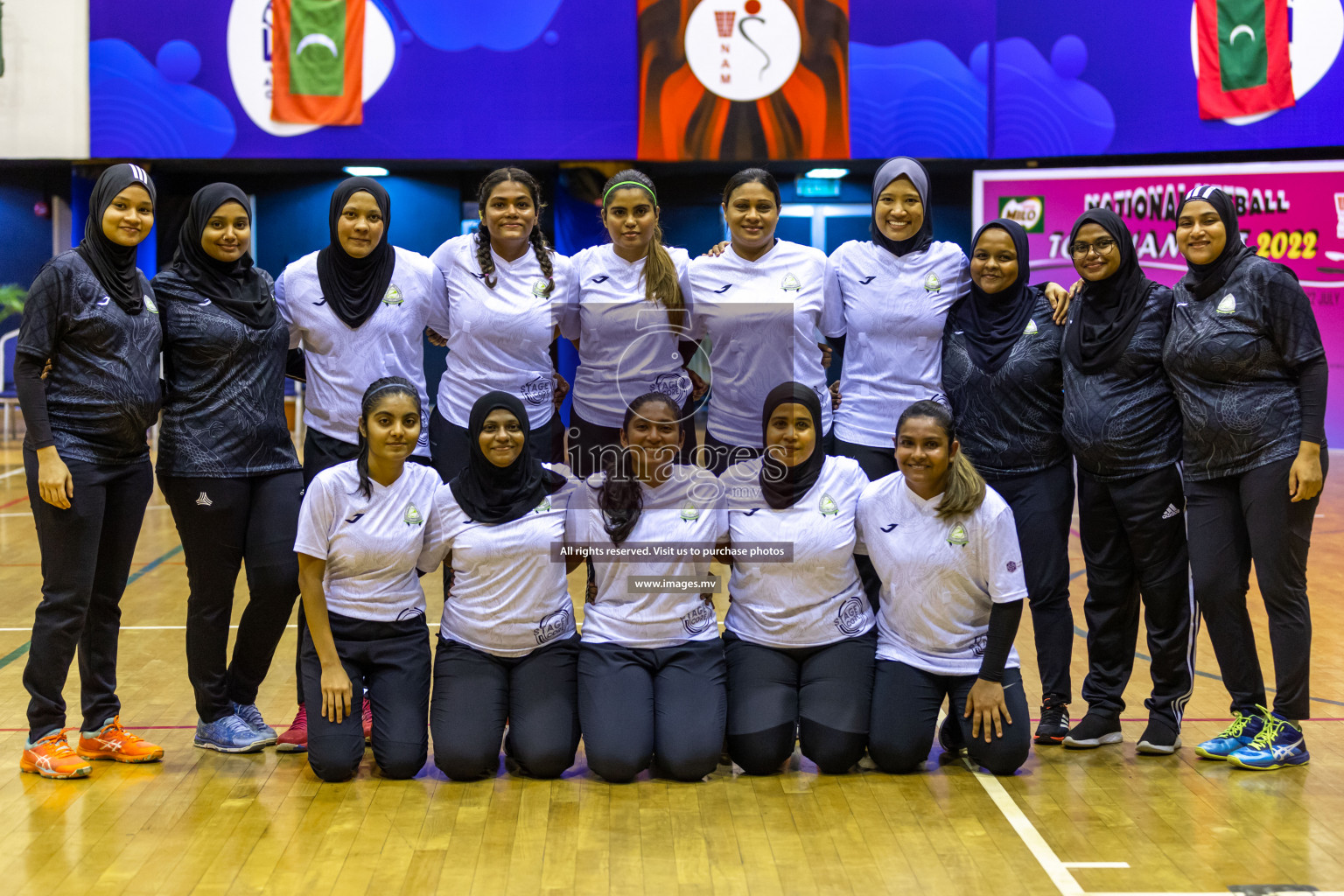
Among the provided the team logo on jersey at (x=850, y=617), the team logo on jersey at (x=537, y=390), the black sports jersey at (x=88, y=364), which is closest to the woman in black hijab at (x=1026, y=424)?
the team logo on jersey at (x=850, y=617)

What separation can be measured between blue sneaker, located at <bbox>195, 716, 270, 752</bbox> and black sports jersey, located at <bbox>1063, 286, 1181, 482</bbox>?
8.67 ft

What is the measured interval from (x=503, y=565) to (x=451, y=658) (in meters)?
0.32

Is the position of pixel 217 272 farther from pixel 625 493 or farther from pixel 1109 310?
pixel 1109 310

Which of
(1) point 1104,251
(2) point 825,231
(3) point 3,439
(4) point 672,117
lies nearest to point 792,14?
(4) point 672,117

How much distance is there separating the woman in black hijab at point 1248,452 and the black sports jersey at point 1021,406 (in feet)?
1.14

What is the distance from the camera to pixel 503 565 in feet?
10.8

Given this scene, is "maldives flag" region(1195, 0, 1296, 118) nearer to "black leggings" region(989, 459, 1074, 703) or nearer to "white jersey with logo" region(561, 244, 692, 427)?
"black leggings" region(989, 459, 1074, 703)

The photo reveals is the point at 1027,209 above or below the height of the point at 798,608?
above

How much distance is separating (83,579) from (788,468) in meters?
2.01

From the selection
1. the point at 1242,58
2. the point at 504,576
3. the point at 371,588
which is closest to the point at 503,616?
the point at 504,576

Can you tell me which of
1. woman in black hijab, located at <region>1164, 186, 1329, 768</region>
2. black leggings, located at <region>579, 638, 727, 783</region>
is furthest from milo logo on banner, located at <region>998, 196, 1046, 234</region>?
black leggings, located at <region>579, 638, 727, 783</region>

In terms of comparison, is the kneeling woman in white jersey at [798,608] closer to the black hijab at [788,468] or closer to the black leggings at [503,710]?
the black hijab at [788,468]

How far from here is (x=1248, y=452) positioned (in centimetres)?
333

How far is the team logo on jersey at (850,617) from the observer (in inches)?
134
